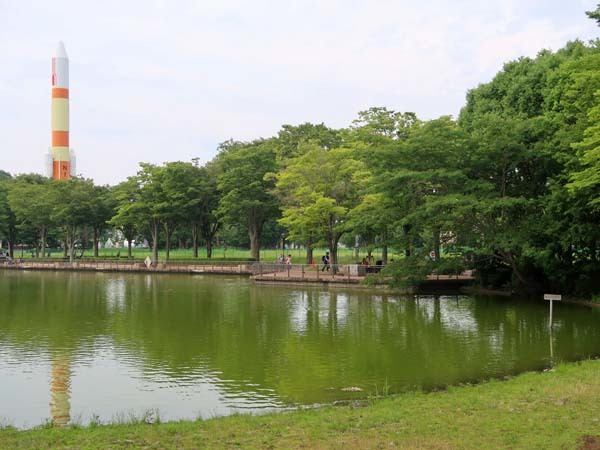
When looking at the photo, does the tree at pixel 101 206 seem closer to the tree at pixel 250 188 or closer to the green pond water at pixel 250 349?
the tree at pixel 250 188

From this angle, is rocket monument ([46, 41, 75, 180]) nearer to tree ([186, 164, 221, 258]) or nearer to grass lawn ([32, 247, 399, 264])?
grass lawn ([32, 247, 399, 264])

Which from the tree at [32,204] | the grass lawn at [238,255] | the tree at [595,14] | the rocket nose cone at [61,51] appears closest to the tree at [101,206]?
the tree at [32,204]

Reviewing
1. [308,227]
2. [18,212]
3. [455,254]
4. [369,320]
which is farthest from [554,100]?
[18,212]

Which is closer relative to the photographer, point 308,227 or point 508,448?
point 508,448

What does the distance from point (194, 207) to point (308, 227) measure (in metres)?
22.3

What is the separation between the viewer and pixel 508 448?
8211 mm

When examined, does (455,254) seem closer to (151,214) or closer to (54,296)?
(54,296)

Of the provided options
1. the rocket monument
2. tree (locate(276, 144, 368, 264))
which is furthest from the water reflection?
the rocket monument

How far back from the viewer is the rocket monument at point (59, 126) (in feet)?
294

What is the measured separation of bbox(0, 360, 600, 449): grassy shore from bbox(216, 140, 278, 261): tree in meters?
46.2

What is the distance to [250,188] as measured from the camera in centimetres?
5766

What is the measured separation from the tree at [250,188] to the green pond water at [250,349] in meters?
25.0

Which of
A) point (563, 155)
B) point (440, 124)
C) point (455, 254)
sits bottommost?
point (455, 254)

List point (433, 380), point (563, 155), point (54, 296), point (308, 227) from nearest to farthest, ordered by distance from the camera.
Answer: point (433, 380), point (563, 155), point (54, 296), point (308, 227)
